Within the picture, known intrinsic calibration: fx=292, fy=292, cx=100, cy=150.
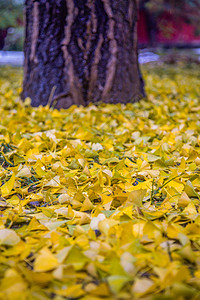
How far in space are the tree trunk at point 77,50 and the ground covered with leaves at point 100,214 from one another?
27.3 inches

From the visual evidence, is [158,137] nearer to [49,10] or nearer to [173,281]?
[173,281]

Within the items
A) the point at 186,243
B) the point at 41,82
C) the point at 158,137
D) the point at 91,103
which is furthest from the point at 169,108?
the point at 186,243

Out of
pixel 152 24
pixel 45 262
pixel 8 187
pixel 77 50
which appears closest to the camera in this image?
pixel 45 262

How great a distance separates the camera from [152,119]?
7.25 ft

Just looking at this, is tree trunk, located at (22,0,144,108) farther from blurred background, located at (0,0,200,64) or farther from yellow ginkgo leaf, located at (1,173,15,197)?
blurred background, located at (0,0,200,64)

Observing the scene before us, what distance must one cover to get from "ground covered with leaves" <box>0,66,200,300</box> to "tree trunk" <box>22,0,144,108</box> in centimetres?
69

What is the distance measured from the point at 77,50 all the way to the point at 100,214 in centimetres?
184

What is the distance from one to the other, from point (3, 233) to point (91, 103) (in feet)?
6.00

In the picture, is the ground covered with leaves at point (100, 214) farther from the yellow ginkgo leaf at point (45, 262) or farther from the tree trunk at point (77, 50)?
the tree trunk at point (77, 50)

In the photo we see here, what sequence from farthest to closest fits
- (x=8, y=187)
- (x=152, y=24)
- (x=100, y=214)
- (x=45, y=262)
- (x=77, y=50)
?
(x=152, y=24), (x=77, y=50), (x=8, y=187), (x=100, y=214), (x=45, y=262)

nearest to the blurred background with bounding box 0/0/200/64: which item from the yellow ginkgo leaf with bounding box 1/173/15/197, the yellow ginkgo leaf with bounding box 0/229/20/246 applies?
the yellow ginkgo leaf with bounding box 1/173/15/197

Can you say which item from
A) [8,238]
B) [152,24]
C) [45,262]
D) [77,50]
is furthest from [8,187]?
[152,24]

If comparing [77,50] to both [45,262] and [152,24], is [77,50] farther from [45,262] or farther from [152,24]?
[152,24]

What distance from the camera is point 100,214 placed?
90 centimetres
